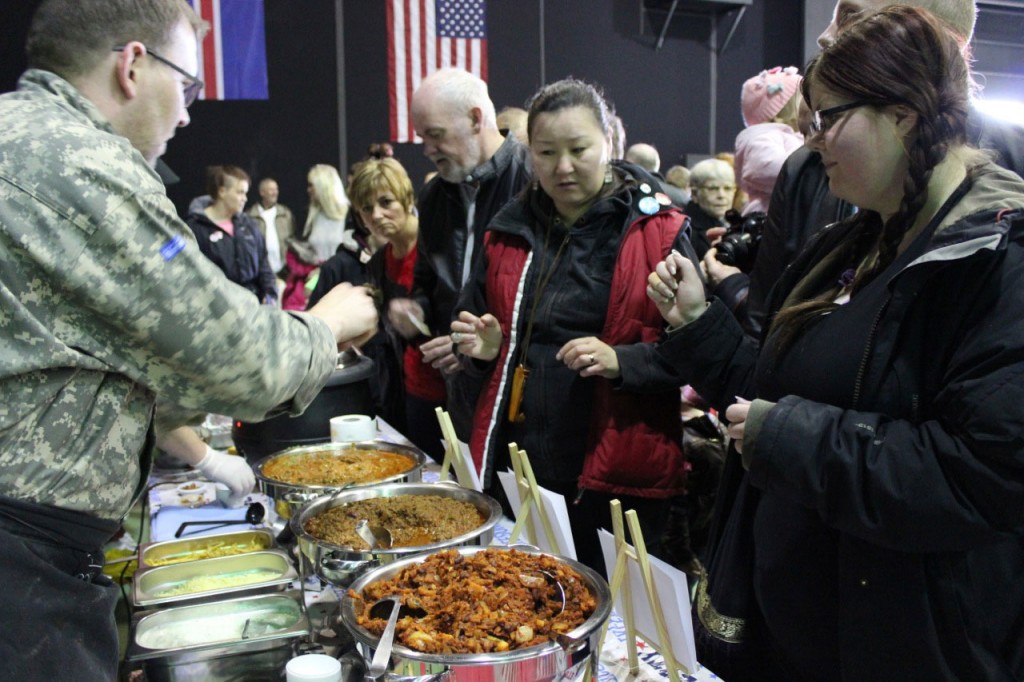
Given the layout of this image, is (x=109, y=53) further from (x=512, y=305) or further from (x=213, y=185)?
(x=213, y=185)

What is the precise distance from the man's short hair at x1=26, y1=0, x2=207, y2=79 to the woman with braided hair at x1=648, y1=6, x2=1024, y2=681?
964 mm

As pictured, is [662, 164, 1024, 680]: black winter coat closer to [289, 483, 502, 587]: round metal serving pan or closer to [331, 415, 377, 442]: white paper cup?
[289, 483, 502, 587]: round metal serving pan

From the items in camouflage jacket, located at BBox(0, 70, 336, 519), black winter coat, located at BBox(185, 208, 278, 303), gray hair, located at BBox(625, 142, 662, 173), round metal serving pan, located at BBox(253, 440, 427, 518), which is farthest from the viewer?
black winter coat, located at BBox(185, 208, 278, 303)

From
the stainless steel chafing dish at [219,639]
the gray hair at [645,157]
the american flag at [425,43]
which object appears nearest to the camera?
the stainless steel chafing dish at [219,639]

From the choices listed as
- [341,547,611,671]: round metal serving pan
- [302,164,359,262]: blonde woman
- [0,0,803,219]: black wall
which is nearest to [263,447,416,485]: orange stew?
[341,547,611,671]: round metal serving pan

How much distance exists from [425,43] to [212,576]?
24.0ft


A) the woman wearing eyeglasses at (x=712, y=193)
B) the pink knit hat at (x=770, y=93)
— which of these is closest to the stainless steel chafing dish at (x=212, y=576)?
the pink knit hat at (x=770, y=93)

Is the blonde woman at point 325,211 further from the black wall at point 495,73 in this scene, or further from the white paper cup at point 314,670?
the white paper cup at point 314,670

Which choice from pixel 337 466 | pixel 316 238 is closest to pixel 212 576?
pixel 337 466

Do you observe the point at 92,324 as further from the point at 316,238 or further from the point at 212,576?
the point at 316,238

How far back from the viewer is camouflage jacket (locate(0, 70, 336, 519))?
939 millimetres

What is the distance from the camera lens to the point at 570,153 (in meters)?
2.00

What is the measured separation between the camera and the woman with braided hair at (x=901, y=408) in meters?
1.03

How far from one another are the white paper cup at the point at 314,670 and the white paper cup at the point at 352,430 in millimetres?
1046
